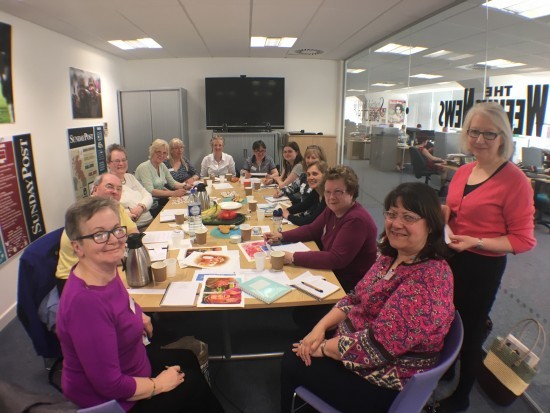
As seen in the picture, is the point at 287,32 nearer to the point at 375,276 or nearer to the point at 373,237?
the point at 373,237

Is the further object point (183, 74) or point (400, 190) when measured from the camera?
point (183, 74)

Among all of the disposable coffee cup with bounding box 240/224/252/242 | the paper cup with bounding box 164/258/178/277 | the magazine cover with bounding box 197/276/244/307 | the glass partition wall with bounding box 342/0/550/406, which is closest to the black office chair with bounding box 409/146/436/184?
the glass partition wall with bounding box 342/0/550/406

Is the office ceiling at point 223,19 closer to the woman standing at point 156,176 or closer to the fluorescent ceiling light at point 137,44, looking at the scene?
the fluorescent ceiling light at point 137,44

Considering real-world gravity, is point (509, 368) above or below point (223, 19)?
below

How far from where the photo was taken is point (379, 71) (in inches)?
214

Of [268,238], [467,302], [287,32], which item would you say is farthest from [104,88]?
[467,302]

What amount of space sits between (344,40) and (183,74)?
129 inches

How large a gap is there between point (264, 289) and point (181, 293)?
16.6 inches

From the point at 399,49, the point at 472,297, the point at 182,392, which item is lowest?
the point at 182,392

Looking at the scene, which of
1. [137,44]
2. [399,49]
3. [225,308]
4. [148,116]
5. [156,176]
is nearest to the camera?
[225,308]

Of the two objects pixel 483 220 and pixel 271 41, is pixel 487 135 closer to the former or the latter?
pixel 483 220

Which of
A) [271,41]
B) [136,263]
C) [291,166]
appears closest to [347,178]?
[136,263]

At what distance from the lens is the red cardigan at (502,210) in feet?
5.34

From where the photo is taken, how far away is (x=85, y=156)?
4.83 m
